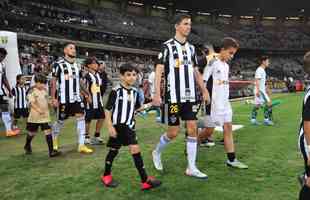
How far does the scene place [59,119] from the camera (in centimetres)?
771

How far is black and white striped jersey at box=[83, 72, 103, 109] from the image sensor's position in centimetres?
848

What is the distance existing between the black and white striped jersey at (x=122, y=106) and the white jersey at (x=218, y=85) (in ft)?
5.34

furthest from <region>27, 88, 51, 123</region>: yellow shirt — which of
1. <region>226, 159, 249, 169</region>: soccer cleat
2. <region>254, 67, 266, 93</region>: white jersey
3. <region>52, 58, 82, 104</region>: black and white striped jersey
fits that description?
<region>254, 67, 266, 93</region>: white jersey

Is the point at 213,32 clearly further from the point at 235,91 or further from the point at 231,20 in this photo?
the point at 235,91

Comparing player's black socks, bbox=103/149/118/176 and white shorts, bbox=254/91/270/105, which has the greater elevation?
white shorts, bbox=254/91/270/105

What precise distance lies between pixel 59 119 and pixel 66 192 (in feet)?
9.64

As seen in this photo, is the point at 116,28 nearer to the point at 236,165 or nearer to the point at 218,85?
the point at 218,85

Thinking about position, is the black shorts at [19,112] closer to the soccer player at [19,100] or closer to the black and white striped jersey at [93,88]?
the soccer player at [19,100]

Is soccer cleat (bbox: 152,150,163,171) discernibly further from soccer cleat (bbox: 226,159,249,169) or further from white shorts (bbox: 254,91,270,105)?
white shorts (bbox: 254,91,270,105)

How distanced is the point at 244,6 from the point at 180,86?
192 feet

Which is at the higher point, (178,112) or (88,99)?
(88,99)

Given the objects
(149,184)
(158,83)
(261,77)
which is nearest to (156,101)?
(158,83)

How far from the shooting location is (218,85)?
6.35 meters

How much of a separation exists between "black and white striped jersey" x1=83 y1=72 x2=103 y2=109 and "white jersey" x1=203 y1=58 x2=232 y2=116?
2980mm
